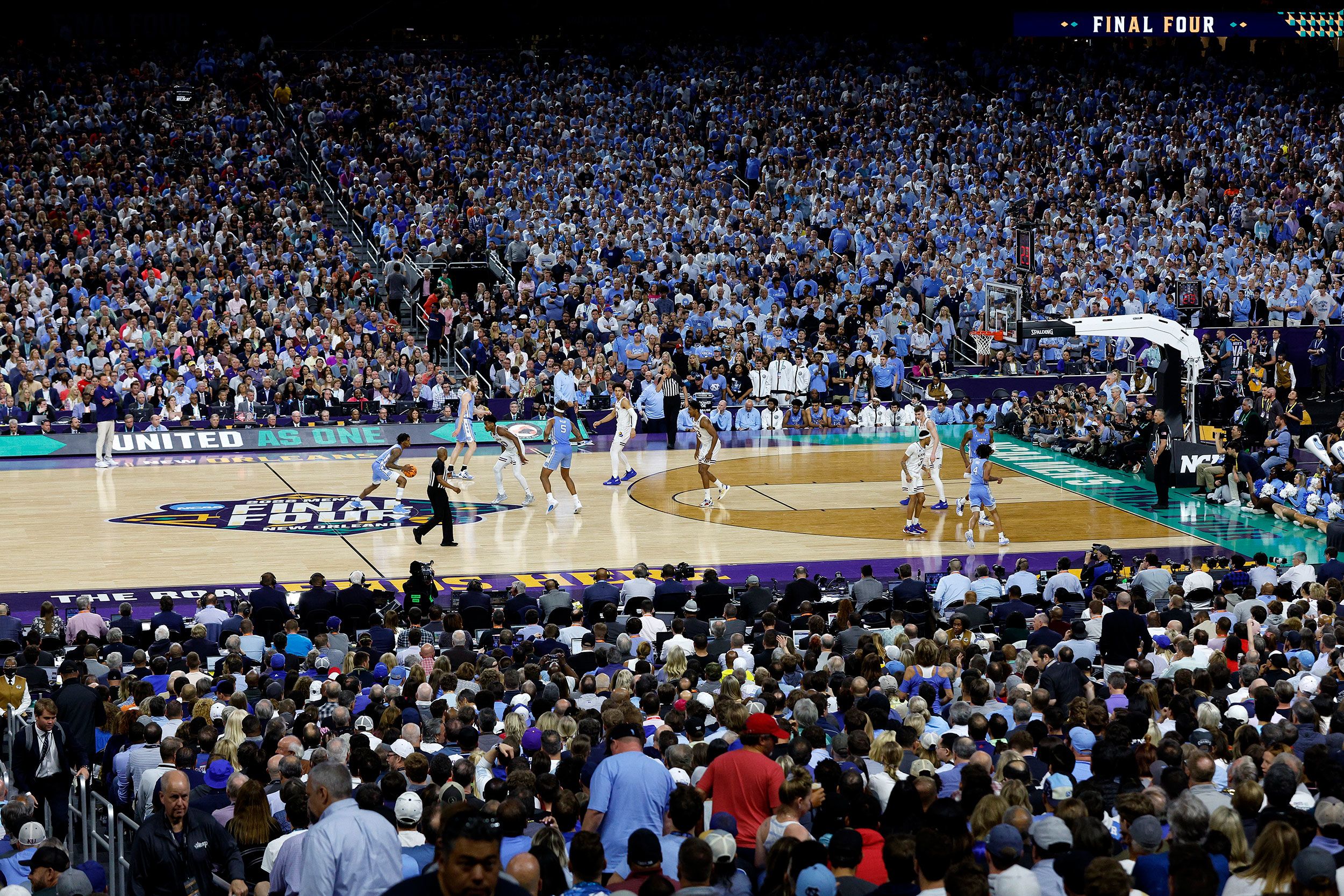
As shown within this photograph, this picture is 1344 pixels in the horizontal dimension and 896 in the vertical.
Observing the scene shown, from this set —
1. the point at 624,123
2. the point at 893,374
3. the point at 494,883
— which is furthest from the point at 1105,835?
the point at 624,123

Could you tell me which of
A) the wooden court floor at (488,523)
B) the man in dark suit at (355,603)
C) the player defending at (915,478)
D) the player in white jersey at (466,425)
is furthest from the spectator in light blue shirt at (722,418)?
the man in dark suit at (355,603)

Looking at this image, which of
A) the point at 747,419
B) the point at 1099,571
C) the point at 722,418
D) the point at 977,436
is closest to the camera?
the point at 1099,571

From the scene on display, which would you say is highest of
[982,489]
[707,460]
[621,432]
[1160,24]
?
[1160,24]

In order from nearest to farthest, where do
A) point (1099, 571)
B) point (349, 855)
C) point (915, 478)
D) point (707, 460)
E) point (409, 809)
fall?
point (349, 855), point (409, 809), point (1099, 571), point (915, 478), point (707, 460)

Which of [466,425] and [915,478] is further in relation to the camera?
[466,425]

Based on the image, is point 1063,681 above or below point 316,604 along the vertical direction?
above

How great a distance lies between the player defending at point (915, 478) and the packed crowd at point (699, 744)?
23.2 feet

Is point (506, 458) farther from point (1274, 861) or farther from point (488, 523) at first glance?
point (1274, 861)

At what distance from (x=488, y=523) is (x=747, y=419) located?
1060 centimetres

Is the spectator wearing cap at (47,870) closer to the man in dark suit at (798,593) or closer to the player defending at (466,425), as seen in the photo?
the man in dark suit at (798,593)

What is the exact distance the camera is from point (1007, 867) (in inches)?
296

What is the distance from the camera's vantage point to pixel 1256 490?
26.2 meters

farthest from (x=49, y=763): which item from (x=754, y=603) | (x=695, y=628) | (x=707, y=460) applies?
(x=707, y=460)

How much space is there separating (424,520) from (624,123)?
21841mm
